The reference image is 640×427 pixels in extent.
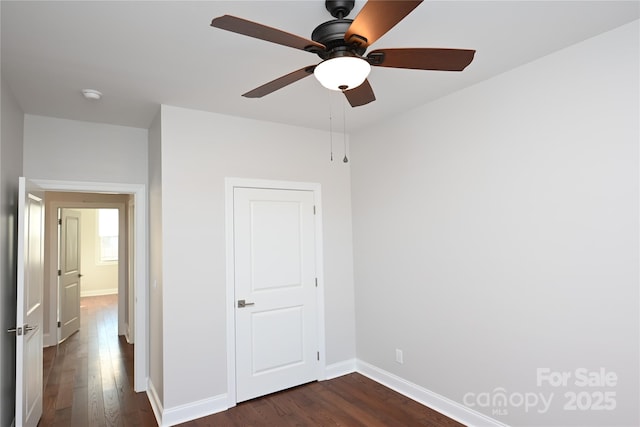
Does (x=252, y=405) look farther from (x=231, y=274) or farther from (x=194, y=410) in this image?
(x=231, y=274)

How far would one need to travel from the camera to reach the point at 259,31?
137 cm

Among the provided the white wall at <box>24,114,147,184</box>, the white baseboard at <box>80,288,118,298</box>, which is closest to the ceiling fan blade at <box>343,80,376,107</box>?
the white wall at <box>24,114,147,184</box>

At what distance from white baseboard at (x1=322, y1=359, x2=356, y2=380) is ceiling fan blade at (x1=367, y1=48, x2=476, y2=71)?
312cm

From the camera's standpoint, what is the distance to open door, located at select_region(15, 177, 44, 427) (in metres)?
2.42

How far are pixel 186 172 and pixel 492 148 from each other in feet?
8.11

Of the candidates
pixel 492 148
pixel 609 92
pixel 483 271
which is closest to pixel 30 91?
pixel 492 148

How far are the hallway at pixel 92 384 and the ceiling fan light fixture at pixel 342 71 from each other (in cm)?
301

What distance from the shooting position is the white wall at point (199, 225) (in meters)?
2.99

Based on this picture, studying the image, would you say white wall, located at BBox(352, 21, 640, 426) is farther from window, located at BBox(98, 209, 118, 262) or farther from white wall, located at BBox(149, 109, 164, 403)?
window, located at BBox(98, 209, 118, 262)

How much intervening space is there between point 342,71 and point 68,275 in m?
6.03

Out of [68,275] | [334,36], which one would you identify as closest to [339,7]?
[334,36]

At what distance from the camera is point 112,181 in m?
3.49

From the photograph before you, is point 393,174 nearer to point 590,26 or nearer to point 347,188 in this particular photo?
point 347,188

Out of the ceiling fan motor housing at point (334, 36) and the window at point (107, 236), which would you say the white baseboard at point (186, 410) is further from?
the window at point (107, 236)
